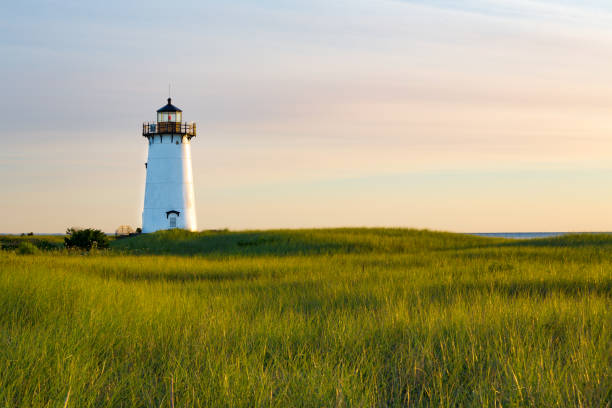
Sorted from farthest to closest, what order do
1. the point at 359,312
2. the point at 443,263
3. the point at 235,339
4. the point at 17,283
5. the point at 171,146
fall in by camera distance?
the point at 171,146, the point at 443,263, the point at 17,283, the point at 359,312, the point at 235,339

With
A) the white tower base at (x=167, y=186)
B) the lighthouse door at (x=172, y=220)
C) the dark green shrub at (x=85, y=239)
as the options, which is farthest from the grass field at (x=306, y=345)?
the white tower base at (x=167, y=186)

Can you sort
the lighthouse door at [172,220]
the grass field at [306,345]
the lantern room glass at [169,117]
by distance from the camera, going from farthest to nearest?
1. the lantern room glass at [169,117]
2. the lighthouse door at [172,220]
3. the grass field at [306,345]

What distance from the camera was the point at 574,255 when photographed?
19625mm

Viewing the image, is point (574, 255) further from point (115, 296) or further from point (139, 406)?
point (139, 406)

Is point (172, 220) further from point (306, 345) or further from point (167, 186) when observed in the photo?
→ point (306, 345)

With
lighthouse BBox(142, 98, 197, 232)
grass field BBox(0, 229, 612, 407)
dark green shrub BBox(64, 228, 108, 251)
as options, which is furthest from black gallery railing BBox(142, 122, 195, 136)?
grass field BBox(0, 229, 612, 407)

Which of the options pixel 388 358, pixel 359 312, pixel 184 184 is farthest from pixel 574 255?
pixel 184 184

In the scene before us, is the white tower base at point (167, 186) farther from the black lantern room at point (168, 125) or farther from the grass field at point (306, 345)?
the grass field at point (306, 345)

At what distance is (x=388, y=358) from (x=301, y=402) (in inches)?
78.2

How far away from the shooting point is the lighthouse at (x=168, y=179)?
4444 centimetres

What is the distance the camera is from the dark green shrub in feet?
98.7

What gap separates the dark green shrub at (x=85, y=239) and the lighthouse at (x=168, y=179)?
43.6 feet

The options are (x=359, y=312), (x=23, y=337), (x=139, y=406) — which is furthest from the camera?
(x=359, y=312)

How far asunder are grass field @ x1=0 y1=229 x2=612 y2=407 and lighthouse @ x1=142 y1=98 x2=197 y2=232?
33.2m
